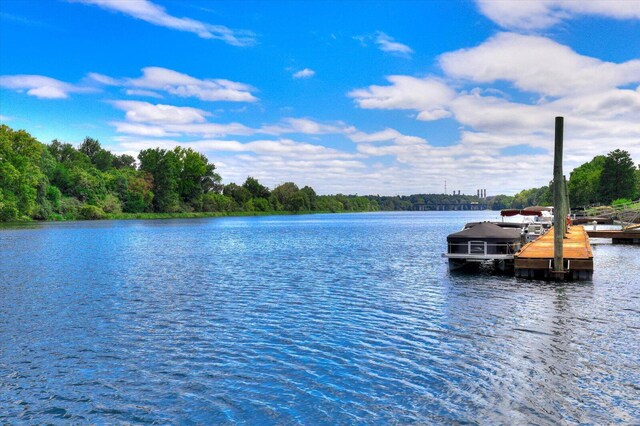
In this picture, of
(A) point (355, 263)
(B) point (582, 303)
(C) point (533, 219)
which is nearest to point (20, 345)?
(B) point (582, 303)

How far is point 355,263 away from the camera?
37.8 meters

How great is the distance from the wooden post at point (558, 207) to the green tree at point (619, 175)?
119 m

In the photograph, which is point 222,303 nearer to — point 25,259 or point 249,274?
point 249,274

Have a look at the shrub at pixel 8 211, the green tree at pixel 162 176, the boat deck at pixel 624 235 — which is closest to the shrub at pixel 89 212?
the shrub at pixel 8 211

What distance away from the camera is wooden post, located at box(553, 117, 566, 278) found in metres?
27.4

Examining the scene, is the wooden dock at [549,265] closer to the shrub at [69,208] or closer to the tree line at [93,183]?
the tree line at [93,183]

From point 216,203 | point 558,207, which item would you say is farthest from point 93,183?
point 558,207

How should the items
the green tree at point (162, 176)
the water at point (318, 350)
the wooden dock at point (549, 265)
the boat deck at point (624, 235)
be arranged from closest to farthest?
the water at point (318, 350)
the wooden dock at point (549, 265)
the boat deck at point (624, 235)
the green tree at point (162, 176)

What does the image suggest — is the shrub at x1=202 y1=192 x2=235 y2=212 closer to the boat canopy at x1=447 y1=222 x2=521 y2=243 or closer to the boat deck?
the boat deck

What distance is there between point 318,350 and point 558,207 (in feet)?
66.0

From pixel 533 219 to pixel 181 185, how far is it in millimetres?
129765

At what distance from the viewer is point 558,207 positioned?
→ 28391mm

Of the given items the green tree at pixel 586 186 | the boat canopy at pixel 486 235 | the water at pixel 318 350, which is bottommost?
the water at pixel 318 350

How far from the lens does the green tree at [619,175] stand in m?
129
